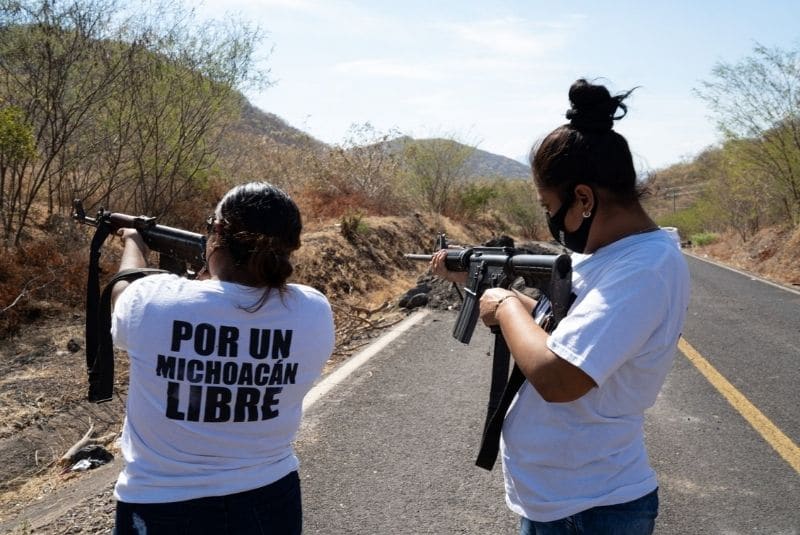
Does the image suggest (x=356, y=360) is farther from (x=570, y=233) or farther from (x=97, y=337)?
(x=570, y=233)

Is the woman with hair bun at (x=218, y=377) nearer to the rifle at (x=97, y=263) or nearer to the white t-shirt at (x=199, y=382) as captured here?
the white t-shirt at (x=199, y=382)

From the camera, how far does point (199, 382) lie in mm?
1998

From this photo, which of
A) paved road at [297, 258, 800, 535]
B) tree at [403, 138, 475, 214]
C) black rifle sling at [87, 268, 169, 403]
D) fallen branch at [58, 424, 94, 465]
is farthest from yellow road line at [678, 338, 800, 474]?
tree at [403, 138, 475, 214]

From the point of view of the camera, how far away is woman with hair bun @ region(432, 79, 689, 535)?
1.83m

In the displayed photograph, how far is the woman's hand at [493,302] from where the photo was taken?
2.18 m

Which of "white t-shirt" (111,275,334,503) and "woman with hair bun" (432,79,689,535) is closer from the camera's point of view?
"woman with hair bun" (432,79,689,535)

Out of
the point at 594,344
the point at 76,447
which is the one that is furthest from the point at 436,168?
the point at 594,344

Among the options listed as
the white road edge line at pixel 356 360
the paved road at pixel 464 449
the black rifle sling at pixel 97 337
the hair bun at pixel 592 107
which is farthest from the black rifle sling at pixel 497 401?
the white road edge line at pixel 356 360

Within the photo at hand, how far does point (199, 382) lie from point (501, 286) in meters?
1.12

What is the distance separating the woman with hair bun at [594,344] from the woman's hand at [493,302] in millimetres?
60

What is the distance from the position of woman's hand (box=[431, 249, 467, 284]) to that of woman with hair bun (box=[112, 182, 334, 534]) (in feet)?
3.87

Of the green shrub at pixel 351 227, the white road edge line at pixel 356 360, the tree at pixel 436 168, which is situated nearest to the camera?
the white road edge line at pixel 356 360

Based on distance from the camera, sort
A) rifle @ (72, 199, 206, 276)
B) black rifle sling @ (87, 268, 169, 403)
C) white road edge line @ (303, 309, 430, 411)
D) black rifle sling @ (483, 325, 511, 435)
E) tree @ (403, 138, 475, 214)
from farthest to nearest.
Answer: tree @ (403, 138, 475, 214)
white road edge line @ (303, 309, 430, 411)
black rifle sling @ (87, 268, 169, 403)
rifle @ (72, 199, 206, 276)
black rifle sling @ (483, 325, 511, 435)

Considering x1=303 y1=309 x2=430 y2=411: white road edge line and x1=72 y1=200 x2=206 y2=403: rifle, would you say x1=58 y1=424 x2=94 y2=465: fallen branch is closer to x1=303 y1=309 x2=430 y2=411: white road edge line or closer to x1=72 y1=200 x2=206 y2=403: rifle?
x1=303 y1=309 x2=430 y2=411: white road edge line
